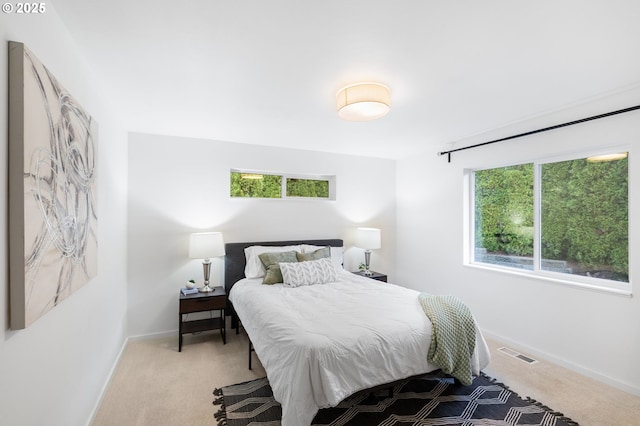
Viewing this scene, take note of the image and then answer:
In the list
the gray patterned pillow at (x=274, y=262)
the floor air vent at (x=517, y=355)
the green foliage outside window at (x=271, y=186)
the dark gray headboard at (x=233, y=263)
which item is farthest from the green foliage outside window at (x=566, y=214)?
the dark gray headboard at (x=233, y=263)

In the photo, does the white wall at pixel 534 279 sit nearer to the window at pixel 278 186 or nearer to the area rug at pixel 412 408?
the area rug at pixel 412 408

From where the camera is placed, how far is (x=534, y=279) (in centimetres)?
320

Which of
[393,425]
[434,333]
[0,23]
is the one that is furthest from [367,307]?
[0,23]

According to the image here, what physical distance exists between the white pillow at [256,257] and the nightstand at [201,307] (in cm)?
38

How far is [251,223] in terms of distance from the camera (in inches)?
163

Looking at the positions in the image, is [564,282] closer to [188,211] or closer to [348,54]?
[348,54]

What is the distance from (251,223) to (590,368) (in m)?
3.84

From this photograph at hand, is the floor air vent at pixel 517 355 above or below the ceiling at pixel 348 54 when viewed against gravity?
below

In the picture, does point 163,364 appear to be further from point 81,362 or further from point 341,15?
point 341,15

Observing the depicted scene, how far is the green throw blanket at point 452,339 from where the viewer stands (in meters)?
2.21

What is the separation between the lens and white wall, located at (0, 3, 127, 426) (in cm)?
111

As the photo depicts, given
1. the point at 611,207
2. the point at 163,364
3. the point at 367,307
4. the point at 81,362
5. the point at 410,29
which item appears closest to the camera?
the point at 410,29

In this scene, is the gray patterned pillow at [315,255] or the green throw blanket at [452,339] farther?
the gray patterned pillow at [315,255]

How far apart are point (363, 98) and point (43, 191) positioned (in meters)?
1.97
